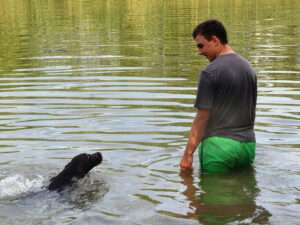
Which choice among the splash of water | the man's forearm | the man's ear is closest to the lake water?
the splash of water

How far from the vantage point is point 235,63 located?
25.2 ft

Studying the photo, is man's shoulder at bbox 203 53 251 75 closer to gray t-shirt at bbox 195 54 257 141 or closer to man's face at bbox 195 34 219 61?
gray t-shirt at bbox 195 54 257 141

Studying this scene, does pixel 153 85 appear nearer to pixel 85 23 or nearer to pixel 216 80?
pixel 216 80

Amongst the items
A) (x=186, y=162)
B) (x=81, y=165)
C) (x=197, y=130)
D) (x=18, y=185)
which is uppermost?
(x=197, y=130)

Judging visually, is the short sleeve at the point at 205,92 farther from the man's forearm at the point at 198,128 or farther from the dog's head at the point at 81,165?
the dog's head at the point at 81,165

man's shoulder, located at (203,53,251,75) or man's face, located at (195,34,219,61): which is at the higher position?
man's face, located at (195,34,219,61)

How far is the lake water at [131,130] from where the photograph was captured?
275 inches

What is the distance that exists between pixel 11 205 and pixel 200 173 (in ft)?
8.10

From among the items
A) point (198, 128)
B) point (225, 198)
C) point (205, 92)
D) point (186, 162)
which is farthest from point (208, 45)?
point (225, 198)

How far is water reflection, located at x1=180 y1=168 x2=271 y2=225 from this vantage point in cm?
665

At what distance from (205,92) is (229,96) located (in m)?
0.31

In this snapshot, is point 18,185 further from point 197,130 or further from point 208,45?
point 208,45

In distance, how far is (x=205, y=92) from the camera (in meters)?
7.65

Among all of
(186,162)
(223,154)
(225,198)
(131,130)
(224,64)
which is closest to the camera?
(225,198)
